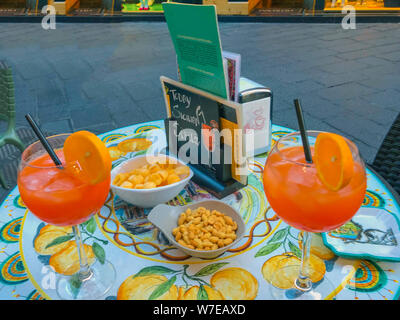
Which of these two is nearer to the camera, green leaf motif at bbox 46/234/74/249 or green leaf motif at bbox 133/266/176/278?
green leaf motif at bbox 133/266/176/278

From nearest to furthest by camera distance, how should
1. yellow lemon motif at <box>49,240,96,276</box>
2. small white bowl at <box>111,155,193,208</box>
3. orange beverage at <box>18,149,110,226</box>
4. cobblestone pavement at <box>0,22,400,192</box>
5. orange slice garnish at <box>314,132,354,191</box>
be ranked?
orange slice garnish at <box>314,132,354,191</box>, orange beverage at <box>18,149,110,226</box>, yellow lemon motif at <box>49,240,96,276</box>, small white bowl at <box>111,155,193,208</box>, cobblestone pavement at <box>0,22,400,192</box>

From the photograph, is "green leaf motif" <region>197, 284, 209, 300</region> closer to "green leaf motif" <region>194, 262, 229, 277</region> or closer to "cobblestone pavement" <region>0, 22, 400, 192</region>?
"green leaf motif" <region>194, 262, 229, 277</region>

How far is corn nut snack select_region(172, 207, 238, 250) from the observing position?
82 centimetres

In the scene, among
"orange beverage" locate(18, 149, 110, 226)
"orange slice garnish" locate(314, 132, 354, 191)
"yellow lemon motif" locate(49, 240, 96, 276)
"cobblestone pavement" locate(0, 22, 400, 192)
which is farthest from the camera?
"cobblestone pavement" locate(0, 22, 400, 192)

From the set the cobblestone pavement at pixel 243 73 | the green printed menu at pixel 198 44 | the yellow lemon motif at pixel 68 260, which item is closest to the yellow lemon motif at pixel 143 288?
the yellow lemon motif at pixel 68 260

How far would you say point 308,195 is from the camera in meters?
0.68

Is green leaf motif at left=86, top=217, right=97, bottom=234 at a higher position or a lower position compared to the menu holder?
lower

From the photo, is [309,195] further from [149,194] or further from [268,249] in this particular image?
[149,194]

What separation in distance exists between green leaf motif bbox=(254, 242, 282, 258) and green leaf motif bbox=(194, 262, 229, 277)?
84 millimetres

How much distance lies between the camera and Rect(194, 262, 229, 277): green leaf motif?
794mm

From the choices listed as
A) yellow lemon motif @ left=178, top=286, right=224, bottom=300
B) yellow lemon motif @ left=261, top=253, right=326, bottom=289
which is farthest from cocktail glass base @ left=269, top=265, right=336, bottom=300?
yellow lemon motif @ left=178, top=286, right=224, bottom=300

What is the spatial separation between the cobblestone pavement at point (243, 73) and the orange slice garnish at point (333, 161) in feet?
6.81

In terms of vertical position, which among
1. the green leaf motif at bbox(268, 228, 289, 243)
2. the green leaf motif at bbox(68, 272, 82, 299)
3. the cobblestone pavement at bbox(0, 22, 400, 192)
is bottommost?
the cobblestone pavement at bbox(0, 22, 400, 192)
